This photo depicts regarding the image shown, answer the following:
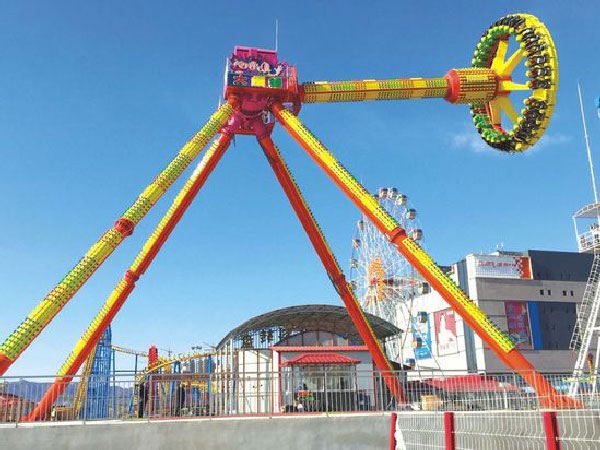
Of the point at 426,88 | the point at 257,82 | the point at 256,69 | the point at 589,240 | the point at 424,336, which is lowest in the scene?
the point at 424,336

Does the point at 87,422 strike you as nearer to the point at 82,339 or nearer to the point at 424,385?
the point at 82,339

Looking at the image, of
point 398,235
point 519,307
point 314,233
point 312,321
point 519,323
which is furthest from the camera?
point 519,307

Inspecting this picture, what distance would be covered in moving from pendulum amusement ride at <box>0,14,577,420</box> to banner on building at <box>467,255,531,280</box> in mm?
32175

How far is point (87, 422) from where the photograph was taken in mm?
16062

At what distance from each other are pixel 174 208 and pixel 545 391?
51.5 feet

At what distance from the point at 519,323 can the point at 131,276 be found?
43639 mm

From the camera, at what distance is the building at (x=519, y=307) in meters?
55.5

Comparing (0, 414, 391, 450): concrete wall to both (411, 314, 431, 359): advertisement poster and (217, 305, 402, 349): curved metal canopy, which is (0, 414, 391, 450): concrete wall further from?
(411, 314, 431, 359): advertisement poster

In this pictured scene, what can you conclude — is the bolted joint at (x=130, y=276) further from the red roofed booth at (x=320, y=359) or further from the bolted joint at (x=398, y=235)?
the bolted joint at (x=398, y=235)

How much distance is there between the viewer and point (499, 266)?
5772 cm

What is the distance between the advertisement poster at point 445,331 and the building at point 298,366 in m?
23.3

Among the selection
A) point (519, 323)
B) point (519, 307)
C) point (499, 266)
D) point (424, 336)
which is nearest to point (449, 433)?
point (519, 323)

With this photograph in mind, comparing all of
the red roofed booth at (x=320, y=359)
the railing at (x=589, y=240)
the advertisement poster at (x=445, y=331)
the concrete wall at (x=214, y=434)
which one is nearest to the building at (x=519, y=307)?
the advertisement poster at (x=445, y=331)

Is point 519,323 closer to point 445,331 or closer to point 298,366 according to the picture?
point 445,331
